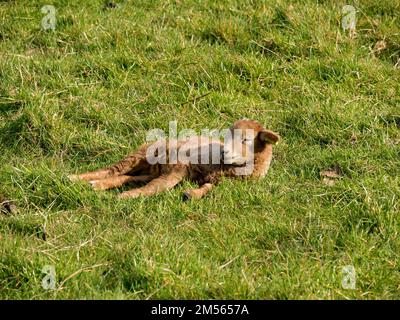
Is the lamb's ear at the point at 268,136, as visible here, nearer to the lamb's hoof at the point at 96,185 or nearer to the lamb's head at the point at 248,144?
the lamb's head at the point at 248,144

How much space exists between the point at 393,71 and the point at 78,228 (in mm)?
3587

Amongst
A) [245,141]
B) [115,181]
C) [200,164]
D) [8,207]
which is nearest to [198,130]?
[200,164]

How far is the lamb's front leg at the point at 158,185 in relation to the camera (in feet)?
19.0

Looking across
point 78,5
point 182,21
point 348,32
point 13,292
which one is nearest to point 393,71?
point 348,32

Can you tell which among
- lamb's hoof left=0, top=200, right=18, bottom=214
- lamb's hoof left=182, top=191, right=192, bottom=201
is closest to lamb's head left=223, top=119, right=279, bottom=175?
lamb's hoof left=182, top=191, right=192, bottom=201

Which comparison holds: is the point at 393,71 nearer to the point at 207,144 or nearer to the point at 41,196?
the point at 207,144

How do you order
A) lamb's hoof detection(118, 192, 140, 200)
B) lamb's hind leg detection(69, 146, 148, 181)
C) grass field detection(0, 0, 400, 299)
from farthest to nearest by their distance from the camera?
lamb's hind leg detection(69, 146, 148, 181) → lamb's hoof detection(118, 192, 140, 200) → grass field detection(0, 0, 400, 299)

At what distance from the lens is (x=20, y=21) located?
822 centimetres

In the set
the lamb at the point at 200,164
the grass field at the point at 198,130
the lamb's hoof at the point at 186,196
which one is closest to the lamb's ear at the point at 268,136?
the lamb at the point at 200,164

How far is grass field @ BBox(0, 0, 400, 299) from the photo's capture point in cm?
477

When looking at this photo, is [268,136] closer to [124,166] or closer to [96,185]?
[124,166]

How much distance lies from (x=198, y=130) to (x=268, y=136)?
3.25ft

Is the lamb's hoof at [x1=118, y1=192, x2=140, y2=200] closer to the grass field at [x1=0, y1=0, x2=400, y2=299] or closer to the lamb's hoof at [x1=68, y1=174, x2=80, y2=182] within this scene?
the grass field at [x1=0, y1=0, x2=400, y2=299]
